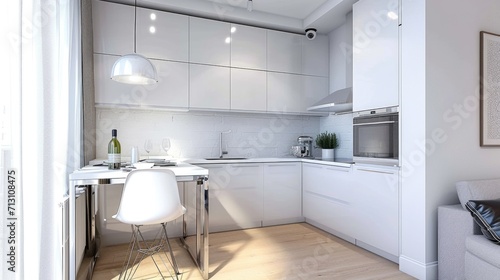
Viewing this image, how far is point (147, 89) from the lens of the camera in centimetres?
342

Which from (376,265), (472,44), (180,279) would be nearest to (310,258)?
(376,265)

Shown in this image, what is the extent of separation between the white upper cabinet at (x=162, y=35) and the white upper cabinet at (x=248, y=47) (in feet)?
2.13

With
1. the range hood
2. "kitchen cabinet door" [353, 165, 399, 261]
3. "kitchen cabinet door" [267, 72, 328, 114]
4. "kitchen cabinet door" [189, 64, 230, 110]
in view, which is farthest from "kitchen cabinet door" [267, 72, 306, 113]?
"kitchen cabinet door" [353, 165, 399, 261]

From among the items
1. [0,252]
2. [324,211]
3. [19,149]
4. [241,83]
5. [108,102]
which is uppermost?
[241,83]

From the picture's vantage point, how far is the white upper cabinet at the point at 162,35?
3393mm

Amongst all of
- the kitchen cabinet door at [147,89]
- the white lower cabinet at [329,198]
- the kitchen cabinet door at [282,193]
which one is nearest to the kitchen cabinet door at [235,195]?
the kitchen cabinet door at [282,193]

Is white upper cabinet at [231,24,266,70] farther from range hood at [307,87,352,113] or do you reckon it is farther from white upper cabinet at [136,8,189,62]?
range hood at [307,87,352,113]

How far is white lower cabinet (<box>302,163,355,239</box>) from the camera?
3.14 meters

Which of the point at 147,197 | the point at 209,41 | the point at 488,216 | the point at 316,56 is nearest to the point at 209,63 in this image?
the point at 209,41

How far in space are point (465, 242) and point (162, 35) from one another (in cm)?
363

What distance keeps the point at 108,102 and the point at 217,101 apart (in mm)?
1308

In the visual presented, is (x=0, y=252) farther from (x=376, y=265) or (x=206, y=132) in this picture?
(x=206, y=132)

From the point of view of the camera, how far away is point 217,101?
3775mm

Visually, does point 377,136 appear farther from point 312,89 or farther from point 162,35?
point 162,35
